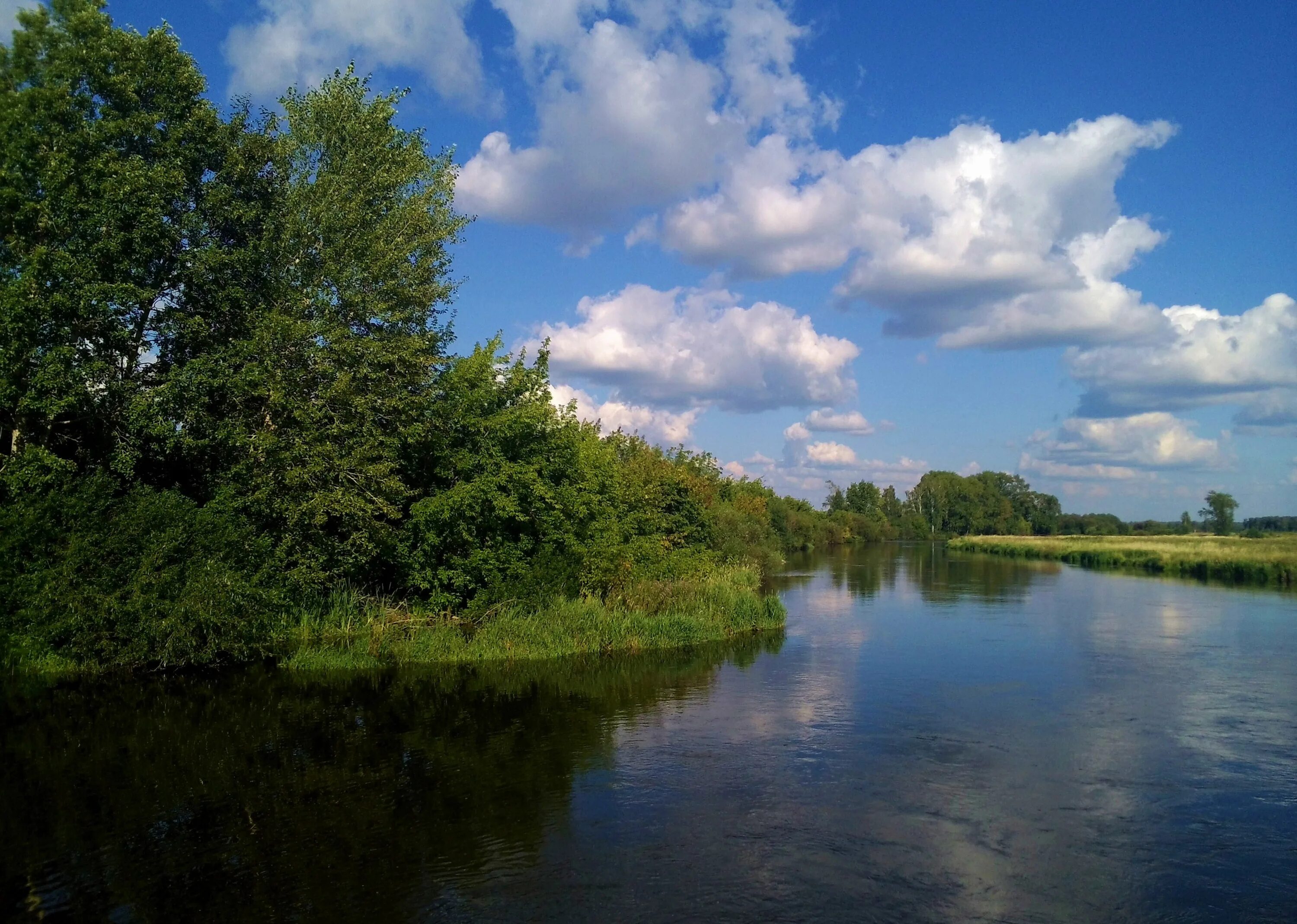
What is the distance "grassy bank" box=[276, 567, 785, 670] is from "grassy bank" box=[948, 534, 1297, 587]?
3550cm

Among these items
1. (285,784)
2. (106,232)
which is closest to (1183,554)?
(285,784)

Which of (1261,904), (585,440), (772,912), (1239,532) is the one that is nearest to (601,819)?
(772,912)

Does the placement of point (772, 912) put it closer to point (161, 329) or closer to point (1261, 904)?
point (1261, 904)

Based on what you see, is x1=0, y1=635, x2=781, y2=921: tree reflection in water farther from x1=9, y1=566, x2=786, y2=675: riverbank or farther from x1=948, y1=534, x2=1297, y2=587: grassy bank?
x1=948, y1=534, x2=1297, y2=587: grassy bank

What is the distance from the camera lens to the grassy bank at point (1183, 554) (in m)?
46.6

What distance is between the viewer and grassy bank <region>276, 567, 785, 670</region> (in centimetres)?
2036

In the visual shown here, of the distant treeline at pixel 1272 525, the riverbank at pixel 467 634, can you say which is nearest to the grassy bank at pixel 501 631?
the riverbank at pixel 467 634

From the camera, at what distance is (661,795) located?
12.2m

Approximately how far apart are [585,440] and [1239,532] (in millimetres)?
92015

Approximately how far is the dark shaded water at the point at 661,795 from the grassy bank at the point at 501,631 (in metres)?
1.12

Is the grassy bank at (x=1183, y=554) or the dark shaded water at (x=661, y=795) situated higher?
the grassy bank at (x=1183, y=554)

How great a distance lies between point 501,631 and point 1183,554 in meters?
50.5

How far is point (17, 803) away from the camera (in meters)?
11.2

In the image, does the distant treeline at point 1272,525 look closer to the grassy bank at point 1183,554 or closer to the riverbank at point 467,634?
the grassy bank at point 1183,554
